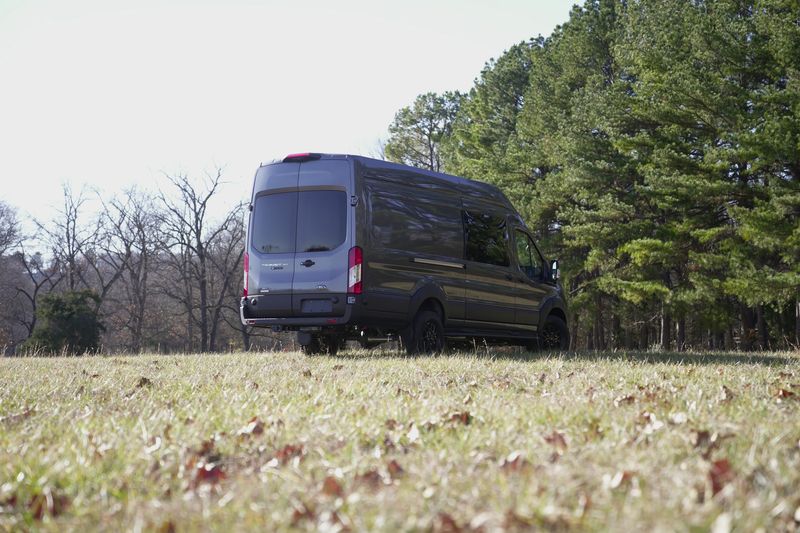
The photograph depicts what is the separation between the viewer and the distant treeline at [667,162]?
75.6ft

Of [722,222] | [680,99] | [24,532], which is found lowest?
[24,532]

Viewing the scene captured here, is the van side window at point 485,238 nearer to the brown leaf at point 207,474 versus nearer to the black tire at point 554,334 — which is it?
the black tire at point 554,334

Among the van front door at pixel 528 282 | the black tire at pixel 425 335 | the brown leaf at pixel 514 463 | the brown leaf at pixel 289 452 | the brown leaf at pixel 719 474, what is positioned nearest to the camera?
the brown leaf at pixel 719 474

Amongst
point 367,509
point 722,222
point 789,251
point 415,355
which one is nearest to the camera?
point 367,509

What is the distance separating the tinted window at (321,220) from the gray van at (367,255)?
13 millimetres

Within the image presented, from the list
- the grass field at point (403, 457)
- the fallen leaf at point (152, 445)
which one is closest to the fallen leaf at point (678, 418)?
the grass field at point (403, 457)

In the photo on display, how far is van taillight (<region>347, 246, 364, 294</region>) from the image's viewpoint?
11031 millimetres

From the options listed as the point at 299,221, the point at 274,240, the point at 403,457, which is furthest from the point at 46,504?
the point at 274,240

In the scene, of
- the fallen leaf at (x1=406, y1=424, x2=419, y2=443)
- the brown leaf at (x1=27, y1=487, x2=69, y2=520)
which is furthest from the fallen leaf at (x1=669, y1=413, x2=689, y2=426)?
the brown leaf at (x1=27, y1=487, x2=69, y2=520)

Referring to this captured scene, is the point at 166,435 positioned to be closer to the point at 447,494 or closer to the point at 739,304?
the point at 447,494

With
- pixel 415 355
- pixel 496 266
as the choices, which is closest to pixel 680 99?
pixel 496 266

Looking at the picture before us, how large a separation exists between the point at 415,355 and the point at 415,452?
25.1ft

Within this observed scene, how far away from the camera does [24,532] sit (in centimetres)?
301

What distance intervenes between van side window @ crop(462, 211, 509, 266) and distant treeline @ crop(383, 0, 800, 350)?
1153 centimetres
